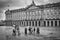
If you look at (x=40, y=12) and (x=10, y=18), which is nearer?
(x=40, y=12)

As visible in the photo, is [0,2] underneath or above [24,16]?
above

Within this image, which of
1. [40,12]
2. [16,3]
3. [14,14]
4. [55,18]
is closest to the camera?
[16,3]

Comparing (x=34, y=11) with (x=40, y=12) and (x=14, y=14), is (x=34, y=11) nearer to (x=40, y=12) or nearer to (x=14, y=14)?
(x=40, y=12)

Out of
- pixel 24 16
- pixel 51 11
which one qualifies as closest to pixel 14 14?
pixel 24 16

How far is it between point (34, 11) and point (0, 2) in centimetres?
1104

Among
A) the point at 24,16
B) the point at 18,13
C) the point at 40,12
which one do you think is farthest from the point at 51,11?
the point at 18,13

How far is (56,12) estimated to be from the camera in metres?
18.0

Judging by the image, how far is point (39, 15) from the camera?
66.0ft

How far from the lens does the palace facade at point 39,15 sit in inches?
709

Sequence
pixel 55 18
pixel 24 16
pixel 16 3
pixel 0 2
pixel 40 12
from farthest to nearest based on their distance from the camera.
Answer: pixel 24 16, pixel 40 12, pixel 55 18, pixel 16 3, pixel 0 2

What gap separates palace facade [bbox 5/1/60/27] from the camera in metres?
18.0

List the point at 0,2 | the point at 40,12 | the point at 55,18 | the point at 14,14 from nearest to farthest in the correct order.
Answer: the point at 0,2
the point at 55,18
the point at 40,12
the point at 14,14

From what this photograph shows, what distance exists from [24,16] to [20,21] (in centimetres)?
200

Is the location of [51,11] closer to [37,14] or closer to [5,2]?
[37,14]
